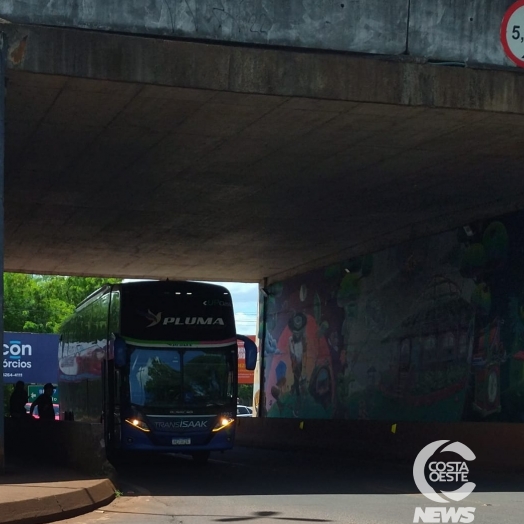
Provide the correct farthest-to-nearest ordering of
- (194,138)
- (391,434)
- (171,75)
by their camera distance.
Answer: (391,434) < (194,138) < (171,75)

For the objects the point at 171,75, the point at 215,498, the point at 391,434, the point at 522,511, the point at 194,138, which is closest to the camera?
the point at 522,511

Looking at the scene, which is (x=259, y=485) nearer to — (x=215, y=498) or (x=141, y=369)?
(x=215, y=498)

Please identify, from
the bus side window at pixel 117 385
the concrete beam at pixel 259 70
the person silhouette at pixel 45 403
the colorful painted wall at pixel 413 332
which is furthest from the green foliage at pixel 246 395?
the concrete beam at pixel 259 70

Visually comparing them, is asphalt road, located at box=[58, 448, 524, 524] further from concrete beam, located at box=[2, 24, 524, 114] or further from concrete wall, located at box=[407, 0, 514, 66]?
concrete wall, located at box=[407, 0, 514, 66]

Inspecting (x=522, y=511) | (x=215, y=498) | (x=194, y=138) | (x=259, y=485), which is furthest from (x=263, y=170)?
(x=522, y=511)

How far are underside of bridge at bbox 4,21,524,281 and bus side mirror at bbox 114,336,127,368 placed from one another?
146 inches

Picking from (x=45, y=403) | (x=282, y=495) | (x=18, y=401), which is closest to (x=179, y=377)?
(x=45, y=403)

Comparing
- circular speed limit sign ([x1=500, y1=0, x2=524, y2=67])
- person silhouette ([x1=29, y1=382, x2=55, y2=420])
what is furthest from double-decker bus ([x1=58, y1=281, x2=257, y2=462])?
circular speed limit sign ([x1=500, y1=0, x2=524, y2=67])

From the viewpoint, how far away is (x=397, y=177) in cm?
2211

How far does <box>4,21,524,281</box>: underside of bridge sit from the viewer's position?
16.2 meters

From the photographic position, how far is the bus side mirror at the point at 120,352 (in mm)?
20484

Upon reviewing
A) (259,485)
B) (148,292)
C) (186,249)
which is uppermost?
(186,249)

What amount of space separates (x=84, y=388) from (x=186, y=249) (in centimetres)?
802

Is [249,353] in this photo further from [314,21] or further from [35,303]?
[35,303]
